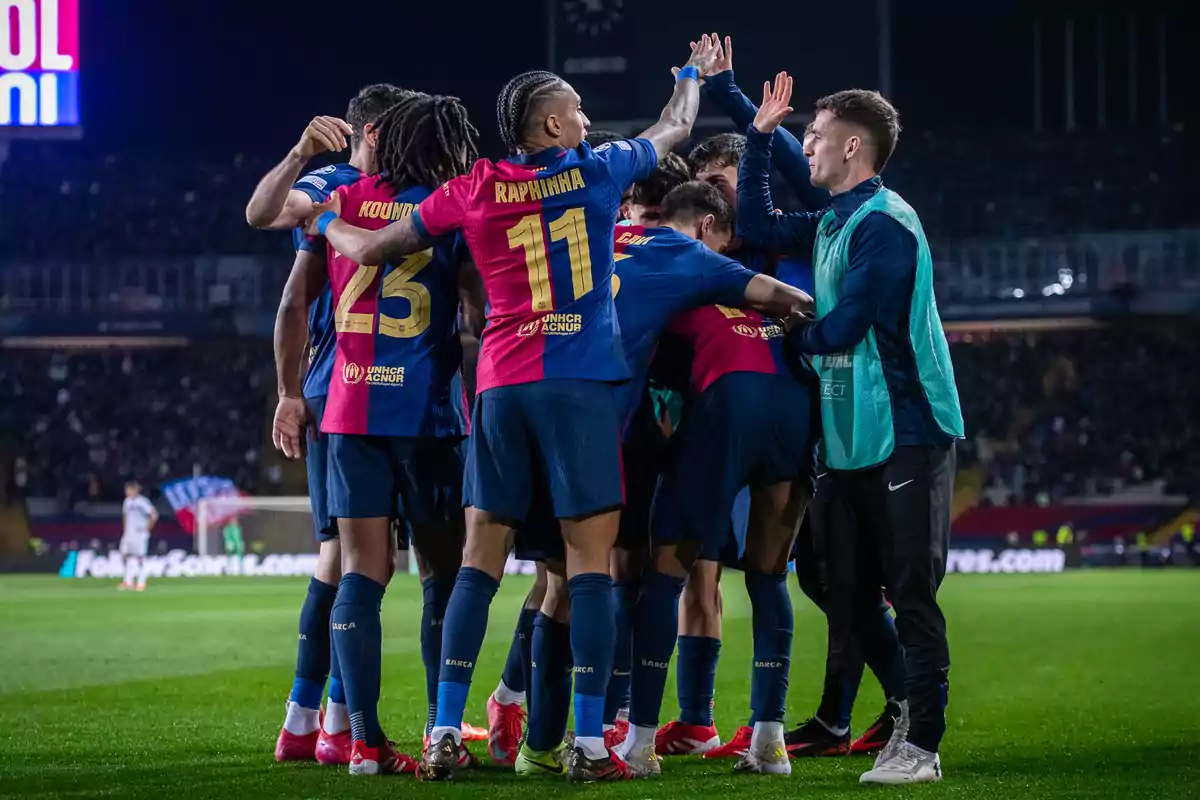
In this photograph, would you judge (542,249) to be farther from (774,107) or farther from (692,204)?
(774,107)

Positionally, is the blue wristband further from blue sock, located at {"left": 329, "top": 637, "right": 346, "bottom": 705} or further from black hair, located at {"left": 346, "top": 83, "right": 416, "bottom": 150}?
blue sock, located at {"left": 329, "top": 637, "right": 346, "bottom": 705}

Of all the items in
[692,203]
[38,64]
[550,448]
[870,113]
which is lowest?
[550,448]

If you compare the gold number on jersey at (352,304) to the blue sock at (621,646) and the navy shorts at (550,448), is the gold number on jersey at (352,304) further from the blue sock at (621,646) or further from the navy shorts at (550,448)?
the blue sock at (621,646)

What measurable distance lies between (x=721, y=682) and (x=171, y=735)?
3443 millimetres

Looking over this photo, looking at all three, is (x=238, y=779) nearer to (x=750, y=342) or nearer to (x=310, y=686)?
(x=310, y=686)

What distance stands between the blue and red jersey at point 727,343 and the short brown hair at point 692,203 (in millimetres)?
395

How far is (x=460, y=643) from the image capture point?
449 centimetres

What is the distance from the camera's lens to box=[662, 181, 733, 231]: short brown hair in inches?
208

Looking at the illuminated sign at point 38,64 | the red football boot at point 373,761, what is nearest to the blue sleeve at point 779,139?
the red football boot at point 373,761

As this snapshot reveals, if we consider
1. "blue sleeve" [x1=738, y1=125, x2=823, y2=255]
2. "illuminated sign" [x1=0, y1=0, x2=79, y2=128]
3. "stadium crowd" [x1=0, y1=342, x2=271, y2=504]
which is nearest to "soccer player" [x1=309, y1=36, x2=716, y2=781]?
"blue sleeve" [x1=738, y1=125, x2=823, y2=255]

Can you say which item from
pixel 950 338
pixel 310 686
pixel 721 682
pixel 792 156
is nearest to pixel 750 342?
pixel 792 156

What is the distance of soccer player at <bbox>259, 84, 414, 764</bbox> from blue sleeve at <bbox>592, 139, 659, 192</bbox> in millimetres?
988

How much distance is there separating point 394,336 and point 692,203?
1.20 metres

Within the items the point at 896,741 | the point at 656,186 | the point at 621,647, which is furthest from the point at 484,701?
the point at 896,741
